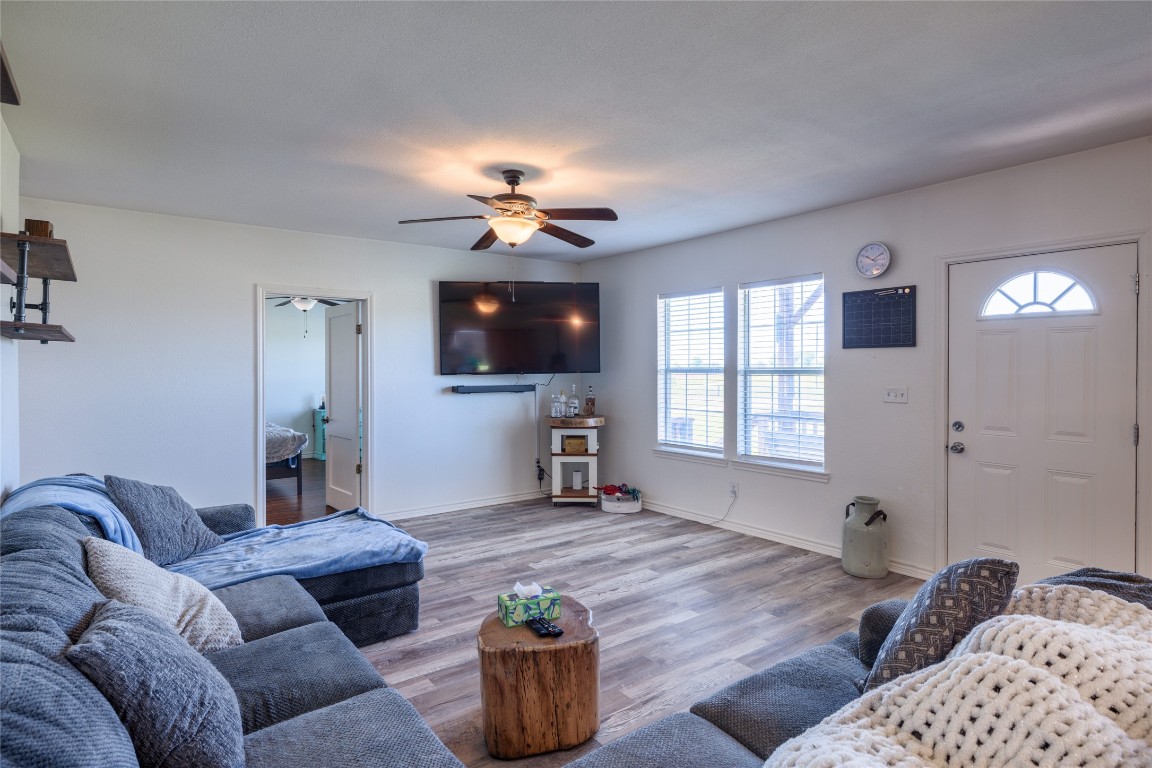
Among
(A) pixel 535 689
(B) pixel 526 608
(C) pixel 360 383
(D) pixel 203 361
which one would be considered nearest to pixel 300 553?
(B) pixel 526 608

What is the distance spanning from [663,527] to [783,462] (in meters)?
1.17

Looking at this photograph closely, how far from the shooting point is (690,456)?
17.8 ft

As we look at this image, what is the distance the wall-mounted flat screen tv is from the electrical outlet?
279cm

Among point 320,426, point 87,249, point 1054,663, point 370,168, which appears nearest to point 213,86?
point 370,168

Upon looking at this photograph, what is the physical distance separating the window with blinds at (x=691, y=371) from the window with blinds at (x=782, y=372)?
0.88 ft

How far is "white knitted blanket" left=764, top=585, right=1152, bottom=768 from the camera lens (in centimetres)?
82

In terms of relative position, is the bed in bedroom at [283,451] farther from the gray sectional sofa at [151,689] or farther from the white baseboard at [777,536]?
the gray sectional sofa at [151,689]

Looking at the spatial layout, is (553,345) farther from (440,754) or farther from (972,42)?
(440,754)

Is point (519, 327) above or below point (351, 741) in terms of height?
above

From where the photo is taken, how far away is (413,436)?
5.55 metres

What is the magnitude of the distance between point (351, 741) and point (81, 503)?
63.7 inches

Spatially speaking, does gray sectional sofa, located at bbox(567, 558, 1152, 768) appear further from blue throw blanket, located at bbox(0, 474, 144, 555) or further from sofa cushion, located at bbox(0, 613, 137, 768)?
blue throw blanket, located at bbox(0, 474, 144, 555)

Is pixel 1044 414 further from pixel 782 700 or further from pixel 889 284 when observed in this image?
pixel 782 700

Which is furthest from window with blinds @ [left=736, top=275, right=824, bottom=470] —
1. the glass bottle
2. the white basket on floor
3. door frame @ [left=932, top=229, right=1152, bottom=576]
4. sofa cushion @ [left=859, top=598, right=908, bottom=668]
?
sofa cushion @ [left=859, top=598, right=908, bottom=668]
